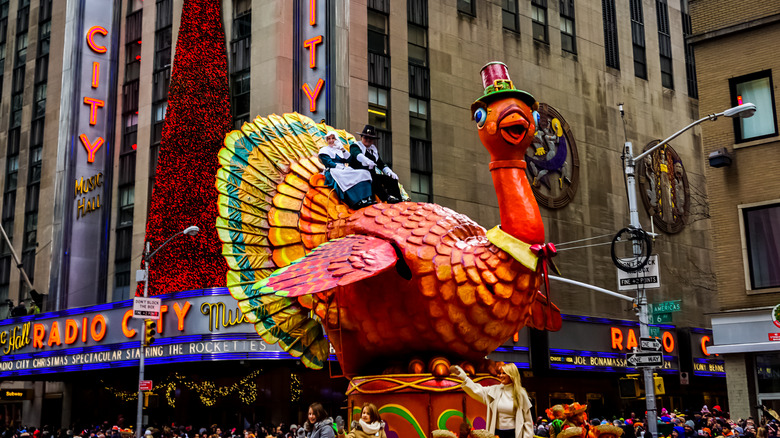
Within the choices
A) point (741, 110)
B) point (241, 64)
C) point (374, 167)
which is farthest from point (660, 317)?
point (241, 64)

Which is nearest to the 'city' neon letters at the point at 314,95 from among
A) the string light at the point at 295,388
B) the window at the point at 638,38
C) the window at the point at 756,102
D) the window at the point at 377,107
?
the window at the point at 377,107

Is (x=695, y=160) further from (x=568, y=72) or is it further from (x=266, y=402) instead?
(x=266, y=402)

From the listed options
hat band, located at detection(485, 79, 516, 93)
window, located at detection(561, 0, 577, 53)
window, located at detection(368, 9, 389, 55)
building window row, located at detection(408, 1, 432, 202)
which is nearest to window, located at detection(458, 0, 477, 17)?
building window row, located at detection(408, 1, 432, 202)

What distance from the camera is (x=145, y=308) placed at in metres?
25.5

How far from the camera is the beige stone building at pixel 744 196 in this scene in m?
21.1

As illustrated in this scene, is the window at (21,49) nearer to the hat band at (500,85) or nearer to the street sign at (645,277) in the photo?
the street sign at (645,277)

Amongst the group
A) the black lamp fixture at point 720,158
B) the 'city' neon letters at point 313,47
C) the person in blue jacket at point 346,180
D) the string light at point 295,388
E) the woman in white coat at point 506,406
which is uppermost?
the 'city' neon letters at point 313,47

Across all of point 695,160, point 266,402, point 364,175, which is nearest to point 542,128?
point 695,160

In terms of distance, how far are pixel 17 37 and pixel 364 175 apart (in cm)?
4101

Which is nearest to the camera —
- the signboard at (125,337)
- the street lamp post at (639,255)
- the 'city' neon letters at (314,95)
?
the street lamp post at (639,255)

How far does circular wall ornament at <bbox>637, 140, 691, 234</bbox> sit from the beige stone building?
1855 cm

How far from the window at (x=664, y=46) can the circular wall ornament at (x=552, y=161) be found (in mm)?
10331

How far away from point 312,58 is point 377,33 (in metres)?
3.20

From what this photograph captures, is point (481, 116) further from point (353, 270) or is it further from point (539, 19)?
point (539, 19)
